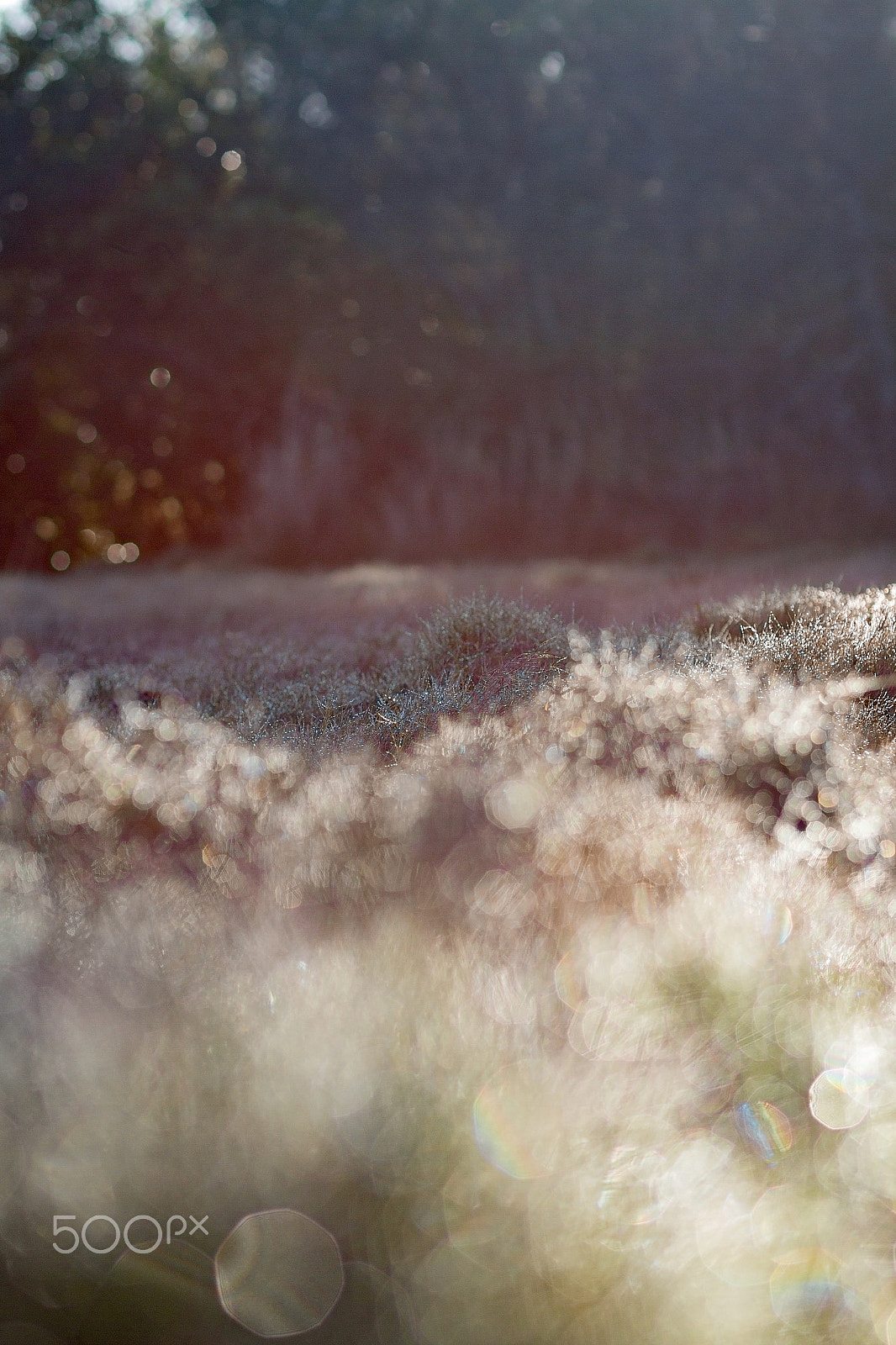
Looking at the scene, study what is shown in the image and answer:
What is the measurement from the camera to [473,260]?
10.9 meters

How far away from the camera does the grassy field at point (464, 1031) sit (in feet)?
4.69

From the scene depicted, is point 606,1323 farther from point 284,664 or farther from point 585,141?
point 585,141

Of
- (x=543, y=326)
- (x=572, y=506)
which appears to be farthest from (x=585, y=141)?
(x=572, y=506)

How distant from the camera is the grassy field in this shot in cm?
143

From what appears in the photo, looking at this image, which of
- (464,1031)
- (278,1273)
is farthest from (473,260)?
(278,1273)

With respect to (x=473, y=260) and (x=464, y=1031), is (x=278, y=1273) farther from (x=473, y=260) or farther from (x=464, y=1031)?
(x=473, y=260)

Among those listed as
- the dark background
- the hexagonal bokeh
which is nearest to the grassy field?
the hexagonal bokeh

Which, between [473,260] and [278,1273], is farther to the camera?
[473,260]

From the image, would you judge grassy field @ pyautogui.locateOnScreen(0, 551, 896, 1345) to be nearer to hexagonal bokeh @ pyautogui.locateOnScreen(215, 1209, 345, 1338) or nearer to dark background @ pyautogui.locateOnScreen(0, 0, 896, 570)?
hexagonal bokeh @ pyautogui.locateOnScreen(215, 1209, 345, 1338)

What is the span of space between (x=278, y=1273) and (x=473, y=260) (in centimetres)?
1082

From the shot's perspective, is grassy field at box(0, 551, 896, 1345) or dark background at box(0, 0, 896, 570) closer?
grassy field at box(0, 551, 896, 1345)

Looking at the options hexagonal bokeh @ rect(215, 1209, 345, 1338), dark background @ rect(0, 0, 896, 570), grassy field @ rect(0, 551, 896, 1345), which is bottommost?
hexagonal bokeh @ rect(215, 1209, 345, 1338)

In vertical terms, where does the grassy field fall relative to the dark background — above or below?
below

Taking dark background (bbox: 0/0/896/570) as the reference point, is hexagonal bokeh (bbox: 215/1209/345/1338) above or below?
below
